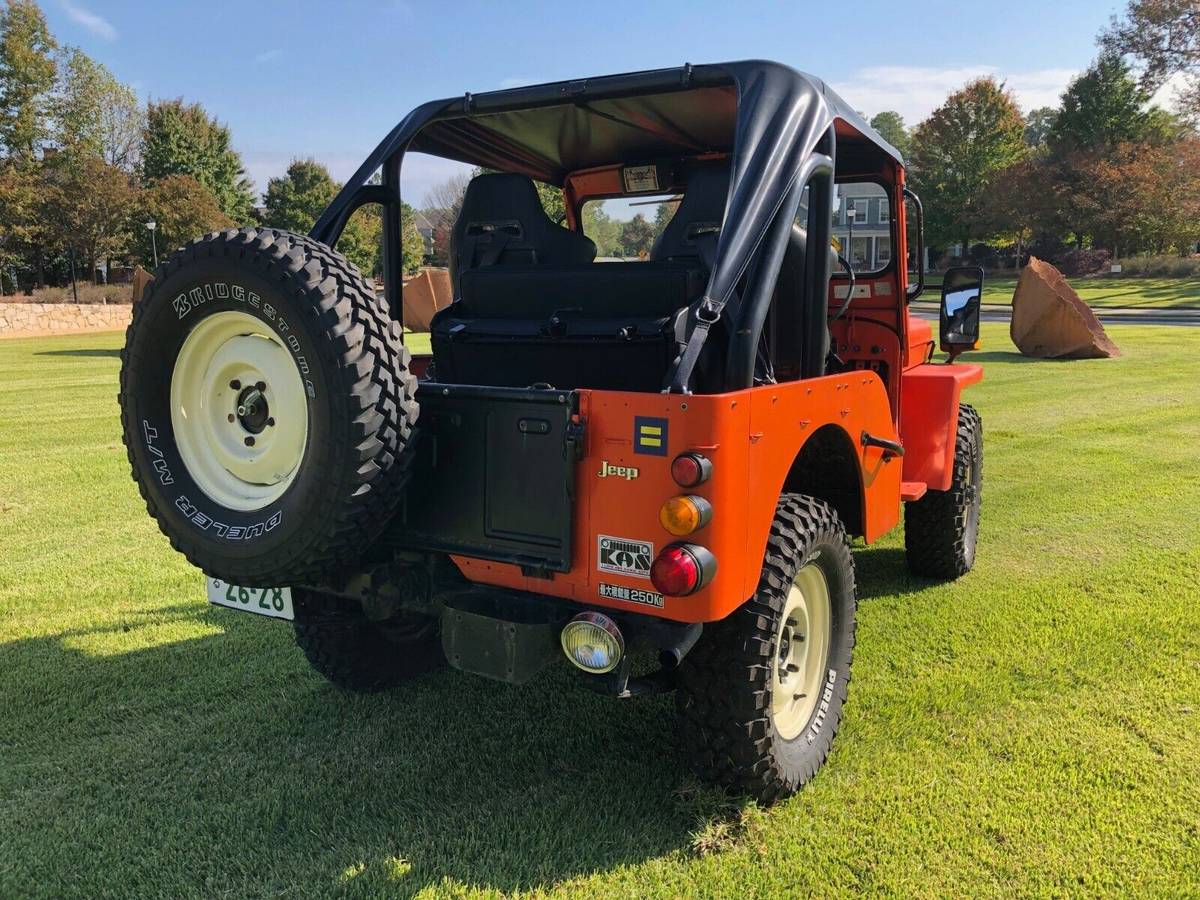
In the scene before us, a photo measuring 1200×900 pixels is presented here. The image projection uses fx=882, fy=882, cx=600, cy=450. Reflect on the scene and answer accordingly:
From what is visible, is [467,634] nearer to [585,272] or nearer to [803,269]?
[585,272]

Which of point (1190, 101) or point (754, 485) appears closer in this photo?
point (754, 485)

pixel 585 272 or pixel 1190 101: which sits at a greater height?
pixel 1190 101

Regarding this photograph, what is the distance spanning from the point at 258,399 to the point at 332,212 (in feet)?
3.90

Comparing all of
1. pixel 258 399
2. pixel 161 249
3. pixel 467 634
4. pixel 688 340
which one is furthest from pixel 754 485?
pixel 161 249

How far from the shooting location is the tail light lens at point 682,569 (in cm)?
231

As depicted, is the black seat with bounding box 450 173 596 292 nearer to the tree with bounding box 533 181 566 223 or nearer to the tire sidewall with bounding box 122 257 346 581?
the tree with bounding box 533 181 566 223

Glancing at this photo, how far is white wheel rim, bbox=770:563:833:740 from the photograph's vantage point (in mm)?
2949

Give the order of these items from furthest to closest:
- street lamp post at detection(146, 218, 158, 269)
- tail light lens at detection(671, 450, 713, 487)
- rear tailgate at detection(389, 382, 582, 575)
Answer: street lamp post at detection(146, 218, 158, 269)
rear tailgate at detection(389, 382, 582, 575)
tail light lens at detection(671, 450, 713, 487)

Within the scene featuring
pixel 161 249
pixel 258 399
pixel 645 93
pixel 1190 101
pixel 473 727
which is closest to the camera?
pixel 258 399

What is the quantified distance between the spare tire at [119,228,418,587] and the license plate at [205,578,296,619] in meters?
0.35

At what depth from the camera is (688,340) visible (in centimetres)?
257

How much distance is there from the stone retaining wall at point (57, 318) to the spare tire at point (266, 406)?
32109 millimetres

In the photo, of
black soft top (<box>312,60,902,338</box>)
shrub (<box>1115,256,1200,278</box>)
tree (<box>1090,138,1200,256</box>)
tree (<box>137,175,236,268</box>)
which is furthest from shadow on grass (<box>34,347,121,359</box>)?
shrub (<box>1115,256,1200,278</box>)

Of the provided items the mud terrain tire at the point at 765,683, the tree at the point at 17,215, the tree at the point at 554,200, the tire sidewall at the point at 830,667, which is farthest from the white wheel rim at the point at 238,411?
the tree at the point at 17,215
